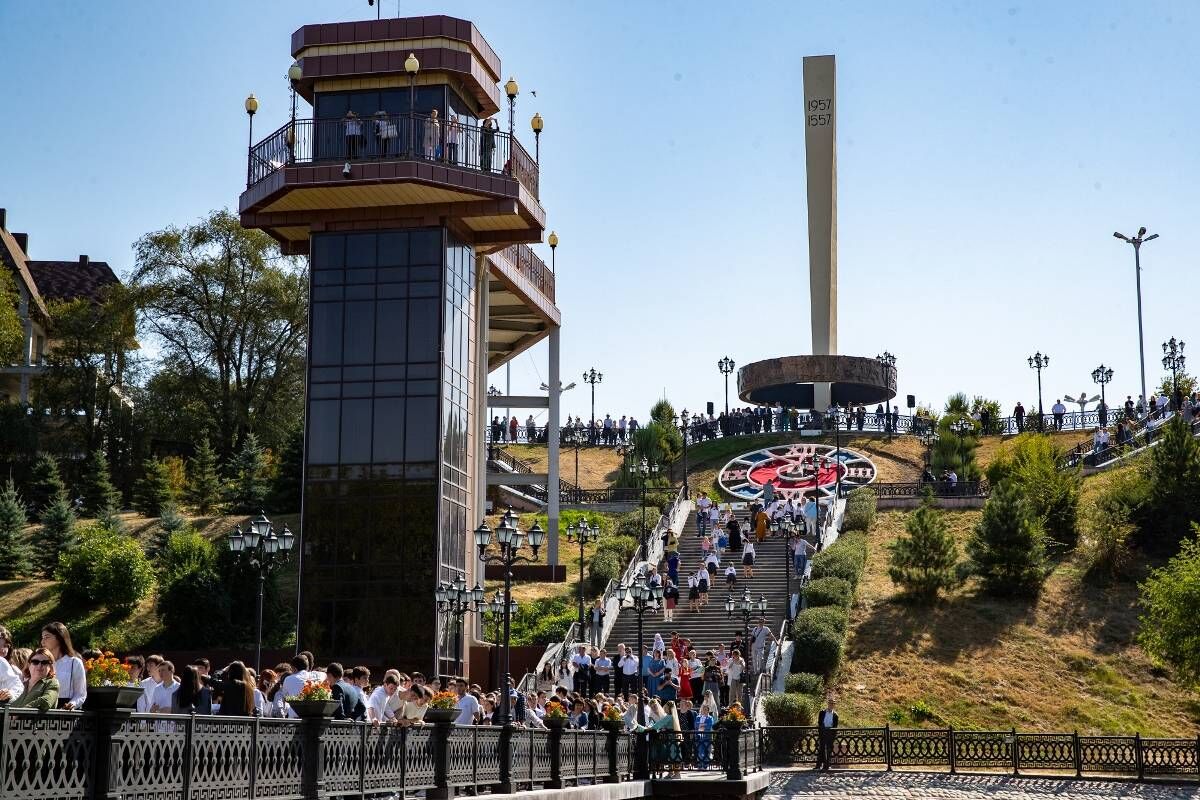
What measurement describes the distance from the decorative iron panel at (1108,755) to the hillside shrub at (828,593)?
1059cm

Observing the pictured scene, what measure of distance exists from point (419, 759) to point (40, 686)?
642 cm

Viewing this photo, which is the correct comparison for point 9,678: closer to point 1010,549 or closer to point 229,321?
point 1010,549

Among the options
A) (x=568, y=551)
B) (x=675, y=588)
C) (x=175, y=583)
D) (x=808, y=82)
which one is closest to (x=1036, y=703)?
(x=675, y=588)

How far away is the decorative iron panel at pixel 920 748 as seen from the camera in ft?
109

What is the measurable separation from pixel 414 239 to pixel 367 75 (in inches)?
175

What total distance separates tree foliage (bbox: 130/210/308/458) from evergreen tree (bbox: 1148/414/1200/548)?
111ft

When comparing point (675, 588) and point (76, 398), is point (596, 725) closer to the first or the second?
point (675, 588)

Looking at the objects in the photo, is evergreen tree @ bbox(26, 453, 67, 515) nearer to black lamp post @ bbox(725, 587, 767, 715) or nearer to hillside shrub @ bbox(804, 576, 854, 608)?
black lamp post @ bbox(725, 587, 767, 715)

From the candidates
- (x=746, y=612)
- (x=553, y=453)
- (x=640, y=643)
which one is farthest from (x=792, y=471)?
(x=640, y=643)

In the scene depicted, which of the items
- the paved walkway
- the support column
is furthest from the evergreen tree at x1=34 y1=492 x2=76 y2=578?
the paved walkway

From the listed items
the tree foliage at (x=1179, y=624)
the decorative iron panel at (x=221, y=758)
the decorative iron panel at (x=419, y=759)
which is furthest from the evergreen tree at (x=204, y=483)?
the decorative iron panel at (x=221, y=758)

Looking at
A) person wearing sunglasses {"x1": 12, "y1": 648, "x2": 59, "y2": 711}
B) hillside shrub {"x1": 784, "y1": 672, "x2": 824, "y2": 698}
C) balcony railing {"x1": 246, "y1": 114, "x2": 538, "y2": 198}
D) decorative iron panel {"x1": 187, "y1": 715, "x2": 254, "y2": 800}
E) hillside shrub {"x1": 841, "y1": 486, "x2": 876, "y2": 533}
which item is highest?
balcony railing {"x1": 246, "y1": 114, "x2": 538, "y2": 198}

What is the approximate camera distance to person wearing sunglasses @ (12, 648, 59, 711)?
10.6 meters

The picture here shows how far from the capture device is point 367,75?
40906 millimetres
